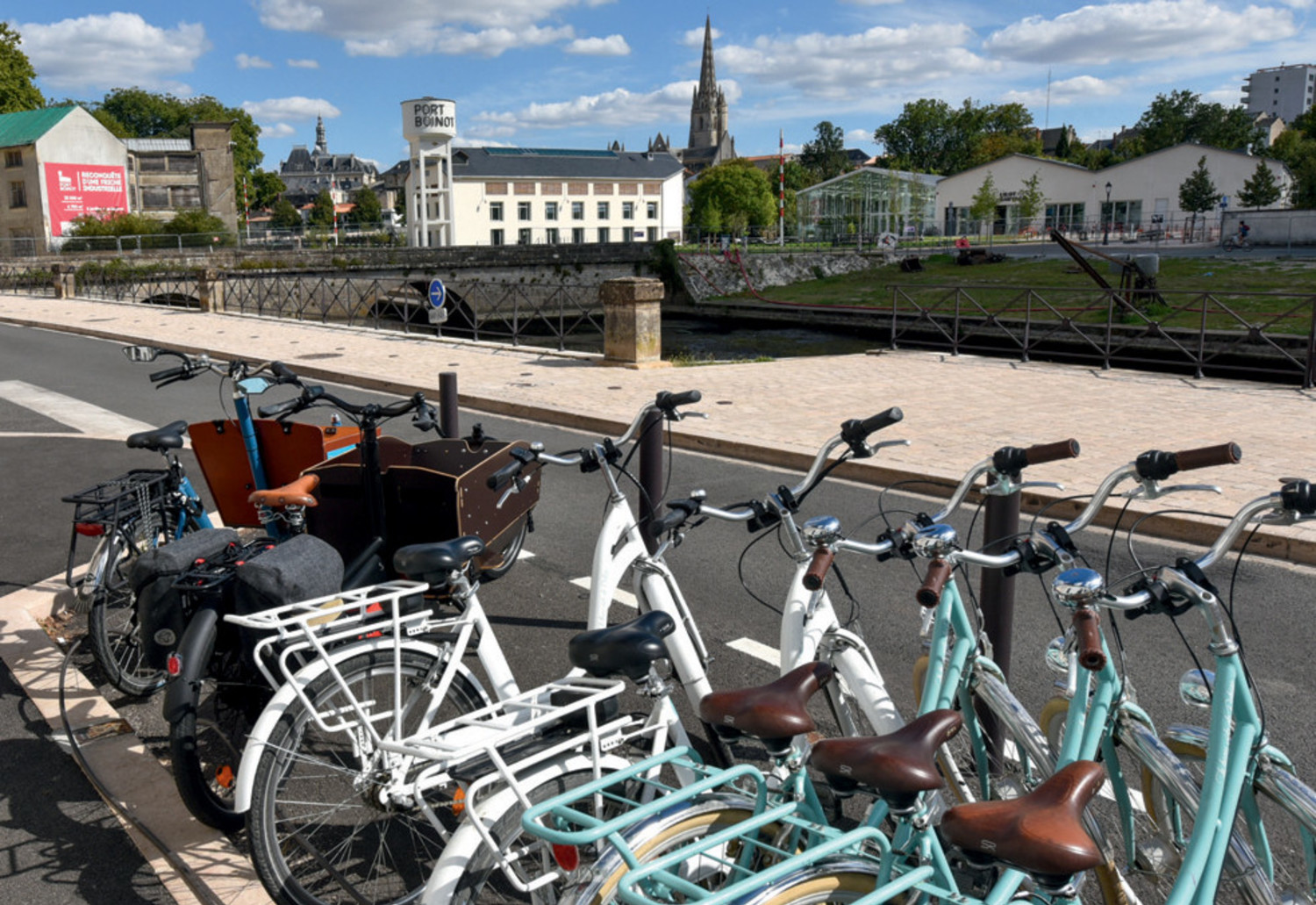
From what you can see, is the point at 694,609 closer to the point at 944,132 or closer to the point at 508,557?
the point at 508,557

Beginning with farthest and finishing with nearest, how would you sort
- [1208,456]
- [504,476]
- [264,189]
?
1. [264,189]
2. [504,476]
3. [1208,456]

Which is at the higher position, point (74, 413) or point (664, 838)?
point (664, 838)

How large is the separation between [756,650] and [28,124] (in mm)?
70574

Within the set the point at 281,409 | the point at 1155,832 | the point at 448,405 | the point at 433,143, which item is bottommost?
the point at 1155,832

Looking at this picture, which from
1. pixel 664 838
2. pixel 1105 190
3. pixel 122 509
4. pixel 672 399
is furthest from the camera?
pixel 1105 190

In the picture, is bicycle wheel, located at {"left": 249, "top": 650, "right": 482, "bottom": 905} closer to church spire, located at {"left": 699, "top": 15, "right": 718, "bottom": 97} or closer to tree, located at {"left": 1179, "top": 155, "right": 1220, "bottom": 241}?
tree, located at {"left": 1179, "top": 155, "right": 1220, "bottom": 241}

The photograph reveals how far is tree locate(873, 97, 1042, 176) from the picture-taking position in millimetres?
104062

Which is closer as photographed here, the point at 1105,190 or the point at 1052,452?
the point at 1052,452

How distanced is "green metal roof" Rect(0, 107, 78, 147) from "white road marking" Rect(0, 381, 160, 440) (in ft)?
183

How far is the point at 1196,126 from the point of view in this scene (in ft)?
308

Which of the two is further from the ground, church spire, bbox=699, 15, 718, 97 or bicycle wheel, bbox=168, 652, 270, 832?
church spire, bbox=699, 15, 718, 97

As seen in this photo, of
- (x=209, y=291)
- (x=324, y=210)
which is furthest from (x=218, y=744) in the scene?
(x=324, y=210)

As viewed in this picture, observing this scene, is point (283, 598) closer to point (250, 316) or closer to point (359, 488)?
point (359, 488)

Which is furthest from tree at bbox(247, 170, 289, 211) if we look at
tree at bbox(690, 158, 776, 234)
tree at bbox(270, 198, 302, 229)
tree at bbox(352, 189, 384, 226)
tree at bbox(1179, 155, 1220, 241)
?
tree at bbox(1179, 155, 1220, 241)
